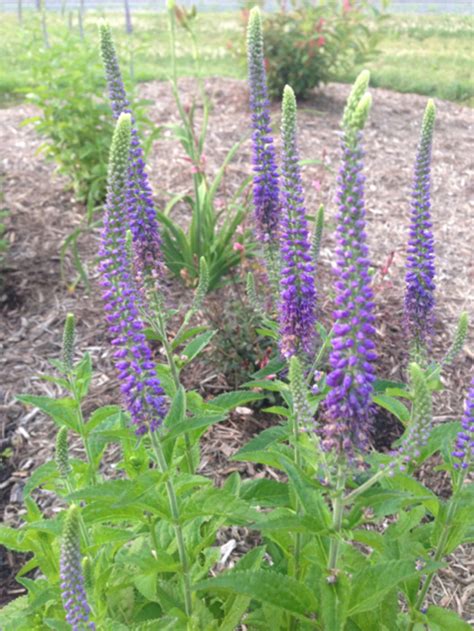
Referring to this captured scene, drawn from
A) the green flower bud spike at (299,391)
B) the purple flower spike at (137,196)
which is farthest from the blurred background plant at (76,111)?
the green flower bud spike at (299,391)

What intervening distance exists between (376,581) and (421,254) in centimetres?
127

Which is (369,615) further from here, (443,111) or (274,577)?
(443,111)

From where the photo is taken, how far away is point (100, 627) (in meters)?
2.40

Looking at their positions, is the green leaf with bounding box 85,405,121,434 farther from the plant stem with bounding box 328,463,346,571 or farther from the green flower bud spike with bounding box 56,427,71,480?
the plant stem with bounding box 328,463,346,571

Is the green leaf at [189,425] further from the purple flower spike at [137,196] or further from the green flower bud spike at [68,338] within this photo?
the purple flower spike at [137,196]

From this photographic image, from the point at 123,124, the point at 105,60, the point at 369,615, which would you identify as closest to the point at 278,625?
the point at 369,615

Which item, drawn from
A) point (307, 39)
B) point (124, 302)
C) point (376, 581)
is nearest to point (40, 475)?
point (124, 302)

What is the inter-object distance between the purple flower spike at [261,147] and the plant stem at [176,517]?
Result: 3.78 feet

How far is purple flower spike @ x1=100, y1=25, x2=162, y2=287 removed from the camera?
9.07 ft

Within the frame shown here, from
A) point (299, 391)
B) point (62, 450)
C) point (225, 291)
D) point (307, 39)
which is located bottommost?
point (225, 291)

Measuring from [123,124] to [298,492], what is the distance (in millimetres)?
1288

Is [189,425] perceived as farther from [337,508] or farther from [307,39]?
[307,39]

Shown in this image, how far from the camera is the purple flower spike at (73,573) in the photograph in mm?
1765

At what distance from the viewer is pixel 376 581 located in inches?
85.8
